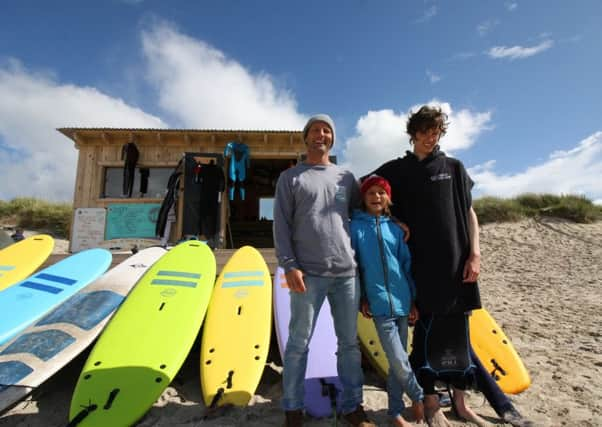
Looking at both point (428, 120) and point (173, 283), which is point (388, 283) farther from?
point (173, 283)

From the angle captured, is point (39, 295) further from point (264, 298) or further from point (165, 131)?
point (165, 131)

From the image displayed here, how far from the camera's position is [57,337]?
2.14 meters

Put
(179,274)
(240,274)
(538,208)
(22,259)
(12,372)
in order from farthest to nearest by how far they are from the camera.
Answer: (538,208), (22,259), (240,274), (179,274), (12,372)

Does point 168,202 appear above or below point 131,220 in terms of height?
above

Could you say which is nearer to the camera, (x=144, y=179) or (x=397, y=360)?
(x=397, y=360)

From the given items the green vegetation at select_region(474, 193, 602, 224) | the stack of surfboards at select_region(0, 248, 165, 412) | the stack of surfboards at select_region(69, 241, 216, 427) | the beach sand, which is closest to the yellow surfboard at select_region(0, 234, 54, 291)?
the stack of surfboards at select_region(0, 248, 165, 412)

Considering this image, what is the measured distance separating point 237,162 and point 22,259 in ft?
13.0

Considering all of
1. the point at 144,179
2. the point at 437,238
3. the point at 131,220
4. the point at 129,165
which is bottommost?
the point at 437,238

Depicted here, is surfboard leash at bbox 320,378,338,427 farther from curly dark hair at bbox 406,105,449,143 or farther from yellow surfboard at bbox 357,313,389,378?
curly dark hair at bbox 406,105,449,143

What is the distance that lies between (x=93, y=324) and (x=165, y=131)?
208 inches

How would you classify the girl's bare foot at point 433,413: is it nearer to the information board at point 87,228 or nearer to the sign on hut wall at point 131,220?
the sign on hut wall at point 131,220

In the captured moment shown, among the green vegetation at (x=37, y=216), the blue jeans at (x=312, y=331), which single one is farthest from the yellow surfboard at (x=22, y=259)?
the green vegetation at (x=37, y=216)

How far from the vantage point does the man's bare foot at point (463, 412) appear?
5.64 feet

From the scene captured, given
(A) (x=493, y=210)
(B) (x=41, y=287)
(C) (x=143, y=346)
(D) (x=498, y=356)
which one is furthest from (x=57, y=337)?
(A) (x=493, y=210)
